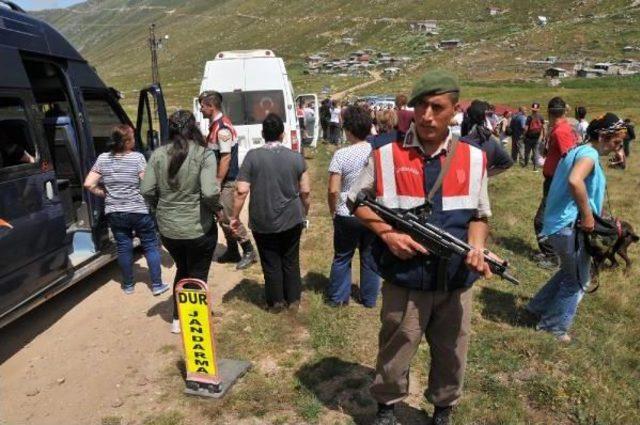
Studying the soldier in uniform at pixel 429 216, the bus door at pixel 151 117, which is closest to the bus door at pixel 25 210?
the bus door at pixel 151 117

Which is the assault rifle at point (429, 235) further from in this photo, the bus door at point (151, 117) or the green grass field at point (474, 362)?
the bus door at point (151, 117)

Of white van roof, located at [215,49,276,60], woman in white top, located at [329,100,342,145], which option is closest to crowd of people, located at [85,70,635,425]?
white van roof, located at [215,49,276,60]

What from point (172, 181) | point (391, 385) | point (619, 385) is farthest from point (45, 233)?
point (619, 385)

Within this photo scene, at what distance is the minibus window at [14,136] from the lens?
4.79m

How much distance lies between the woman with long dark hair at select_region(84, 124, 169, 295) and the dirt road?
2.54ft

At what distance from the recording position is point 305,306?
5707 millimetres

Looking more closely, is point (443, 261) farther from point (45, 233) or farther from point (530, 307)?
point (45, 233)

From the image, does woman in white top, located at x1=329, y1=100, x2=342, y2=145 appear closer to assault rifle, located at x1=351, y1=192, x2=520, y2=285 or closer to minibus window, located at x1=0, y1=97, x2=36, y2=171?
minibus window, located at x1=0, y1=97, x2=36, y2=171

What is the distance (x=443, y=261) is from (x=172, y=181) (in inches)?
102

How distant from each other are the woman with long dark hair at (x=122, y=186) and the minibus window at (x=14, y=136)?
29.2 inches

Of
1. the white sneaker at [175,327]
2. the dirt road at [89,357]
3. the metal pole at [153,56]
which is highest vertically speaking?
the metal pole at [153,56]

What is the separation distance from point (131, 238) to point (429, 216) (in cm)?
413

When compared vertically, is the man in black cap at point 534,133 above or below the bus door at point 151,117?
below

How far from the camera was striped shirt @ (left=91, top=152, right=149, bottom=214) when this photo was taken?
568cm
